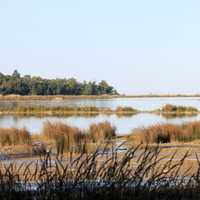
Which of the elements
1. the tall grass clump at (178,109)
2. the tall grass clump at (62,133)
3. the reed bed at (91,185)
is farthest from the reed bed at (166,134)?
the tall grass clump at (178,109)

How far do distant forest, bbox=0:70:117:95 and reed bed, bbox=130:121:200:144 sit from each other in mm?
101277

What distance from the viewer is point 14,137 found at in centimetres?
2241

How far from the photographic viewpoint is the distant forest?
126 metres

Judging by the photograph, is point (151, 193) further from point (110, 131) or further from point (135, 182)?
point (110, 131)

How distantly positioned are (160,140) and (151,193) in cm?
1822

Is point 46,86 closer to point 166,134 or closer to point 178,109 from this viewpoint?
point 178,109

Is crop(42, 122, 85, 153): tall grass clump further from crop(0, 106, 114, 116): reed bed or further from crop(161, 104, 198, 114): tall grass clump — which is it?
crop(161, 104, 198, 114): tall grass clump

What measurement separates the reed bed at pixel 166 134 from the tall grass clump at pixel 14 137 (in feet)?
13.3

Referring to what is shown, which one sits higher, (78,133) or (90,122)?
(78,133)

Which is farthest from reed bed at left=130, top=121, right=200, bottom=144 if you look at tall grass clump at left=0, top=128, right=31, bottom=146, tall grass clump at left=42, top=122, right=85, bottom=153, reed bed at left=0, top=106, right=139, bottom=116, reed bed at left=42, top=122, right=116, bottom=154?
reed bed at left=0, top=106, right=139, bottom=116

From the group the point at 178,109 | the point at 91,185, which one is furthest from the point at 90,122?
the point at 91,185

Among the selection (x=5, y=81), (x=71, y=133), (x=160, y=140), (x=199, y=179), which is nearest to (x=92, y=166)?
(x=199, y=179)

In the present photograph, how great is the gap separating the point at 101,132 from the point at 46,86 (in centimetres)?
11080

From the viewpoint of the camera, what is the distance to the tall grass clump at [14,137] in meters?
22.2
